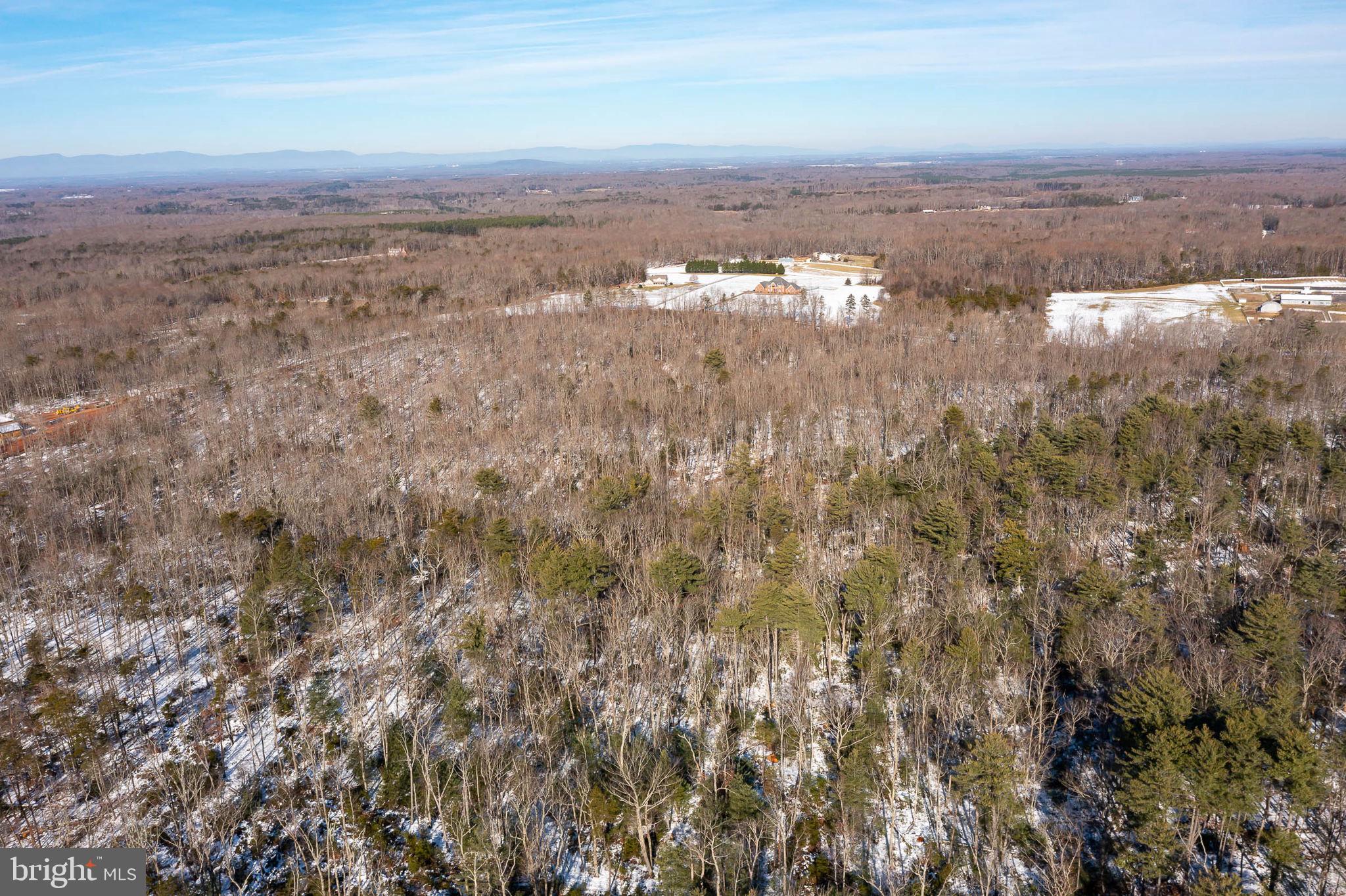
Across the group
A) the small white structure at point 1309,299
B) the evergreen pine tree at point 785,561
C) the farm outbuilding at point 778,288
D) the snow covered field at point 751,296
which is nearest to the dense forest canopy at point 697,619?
the evergreen pine tree at point 785,561

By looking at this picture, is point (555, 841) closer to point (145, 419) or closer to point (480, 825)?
point (480, 825)

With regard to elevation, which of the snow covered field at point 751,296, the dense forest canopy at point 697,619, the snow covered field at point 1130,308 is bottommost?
the dense forest canopy at point 697,619

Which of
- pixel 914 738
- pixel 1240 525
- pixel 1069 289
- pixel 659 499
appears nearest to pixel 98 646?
pixel 659 499

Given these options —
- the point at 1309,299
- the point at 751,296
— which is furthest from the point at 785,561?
the point at 1309,299

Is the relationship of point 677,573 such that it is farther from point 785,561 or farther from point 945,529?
point 945,529

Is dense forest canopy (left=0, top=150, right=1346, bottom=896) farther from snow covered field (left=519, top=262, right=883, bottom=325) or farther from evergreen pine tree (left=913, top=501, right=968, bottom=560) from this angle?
snow covered field (left=519, top=262, right=883, bottom=325)

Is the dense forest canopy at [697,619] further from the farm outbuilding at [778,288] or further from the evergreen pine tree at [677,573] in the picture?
the farm outbuilding at [778,288]

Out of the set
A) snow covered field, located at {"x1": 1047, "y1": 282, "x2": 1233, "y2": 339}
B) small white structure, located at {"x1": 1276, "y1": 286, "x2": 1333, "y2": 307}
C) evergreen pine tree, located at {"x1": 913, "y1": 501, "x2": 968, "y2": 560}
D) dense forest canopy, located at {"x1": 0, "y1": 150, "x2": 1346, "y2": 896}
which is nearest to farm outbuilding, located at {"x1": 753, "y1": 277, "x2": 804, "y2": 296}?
snow covered field, located at {"x1": 1047, "y1": 282, "x2": 1233, "y2": 339}
